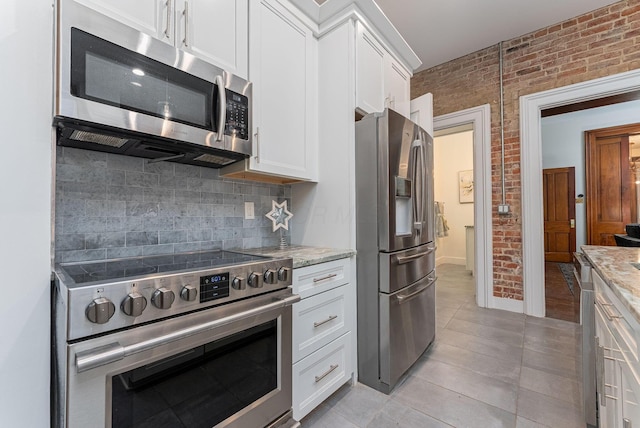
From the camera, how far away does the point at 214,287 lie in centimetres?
108

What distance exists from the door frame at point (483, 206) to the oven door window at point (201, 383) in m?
2.88

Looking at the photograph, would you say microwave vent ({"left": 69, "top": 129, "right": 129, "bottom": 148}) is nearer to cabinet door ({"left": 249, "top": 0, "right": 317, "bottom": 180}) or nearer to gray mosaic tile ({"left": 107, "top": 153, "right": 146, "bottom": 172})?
gray mosaic tile ({"left": 107, "top": 153, "right": 146, "bottom": 172})

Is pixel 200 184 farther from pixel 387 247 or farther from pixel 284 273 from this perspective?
pixel 387 247

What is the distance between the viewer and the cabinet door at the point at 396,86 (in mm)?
2342

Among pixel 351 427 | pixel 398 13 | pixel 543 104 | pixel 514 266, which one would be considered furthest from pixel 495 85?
pixel 351 427

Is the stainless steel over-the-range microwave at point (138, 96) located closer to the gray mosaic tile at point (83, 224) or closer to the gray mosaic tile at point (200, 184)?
the gray mosaic tile at point (200, 184)

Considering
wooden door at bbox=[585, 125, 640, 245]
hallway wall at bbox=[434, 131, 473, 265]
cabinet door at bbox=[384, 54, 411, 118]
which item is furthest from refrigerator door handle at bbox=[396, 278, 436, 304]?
wooden door at bbox=[585, 125, 640, 245]

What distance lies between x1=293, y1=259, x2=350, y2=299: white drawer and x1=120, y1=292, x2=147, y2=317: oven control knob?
71 centimetres

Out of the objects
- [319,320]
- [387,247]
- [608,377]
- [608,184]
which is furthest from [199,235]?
[608,184]

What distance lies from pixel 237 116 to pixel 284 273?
852 mm

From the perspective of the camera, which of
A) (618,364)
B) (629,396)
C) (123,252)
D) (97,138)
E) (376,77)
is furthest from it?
(376,77)

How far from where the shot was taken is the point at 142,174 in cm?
151

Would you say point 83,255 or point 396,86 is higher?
point 396,86

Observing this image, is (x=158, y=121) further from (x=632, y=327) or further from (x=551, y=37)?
(x=551, y=37)
